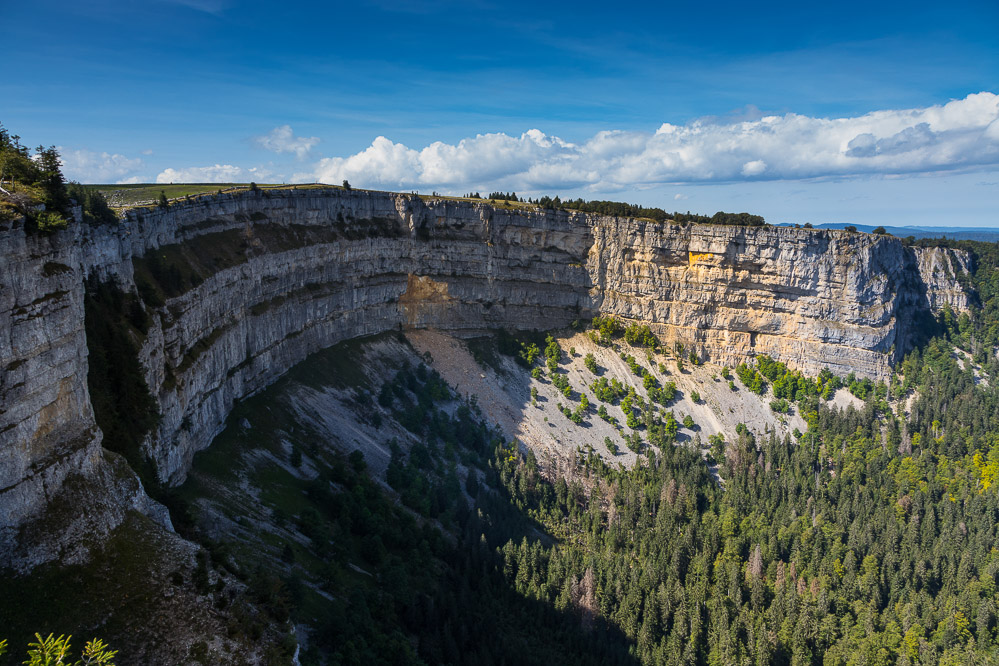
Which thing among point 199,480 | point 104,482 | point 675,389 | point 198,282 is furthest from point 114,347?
point 675,389

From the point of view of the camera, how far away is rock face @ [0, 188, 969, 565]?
5325 cm

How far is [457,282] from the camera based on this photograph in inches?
4067

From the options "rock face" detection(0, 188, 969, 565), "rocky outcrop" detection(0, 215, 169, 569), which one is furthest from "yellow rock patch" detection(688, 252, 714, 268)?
"rocky outcrop" detection(0, 215, 169, 569)

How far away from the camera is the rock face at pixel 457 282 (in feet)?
175

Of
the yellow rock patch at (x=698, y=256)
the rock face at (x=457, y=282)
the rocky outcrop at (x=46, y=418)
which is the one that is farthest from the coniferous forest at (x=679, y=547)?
the yellow rock patch at (x=698, y=256)

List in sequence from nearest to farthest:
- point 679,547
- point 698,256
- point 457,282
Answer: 1. point 679,547
2. point 457,282
3. point 698,256

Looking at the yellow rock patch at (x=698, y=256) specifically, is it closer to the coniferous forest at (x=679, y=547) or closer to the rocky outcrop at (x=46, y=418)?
the coniferous forest at (x=679, y=547)

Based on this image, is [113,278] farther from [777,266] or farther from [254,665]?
[777,266]

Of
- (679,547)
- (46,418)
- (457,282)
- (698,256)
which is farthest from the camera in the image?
(698,256)

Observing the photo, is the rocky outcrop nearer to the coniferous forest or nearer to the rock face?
the rock face

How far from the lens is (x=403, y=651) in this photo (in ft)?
144

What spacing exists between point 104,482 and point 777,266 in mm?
102472

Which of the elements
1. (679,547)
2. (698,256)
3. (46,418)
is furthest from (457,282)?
(46,418)

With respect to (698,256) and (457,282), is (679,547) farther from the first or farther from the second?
(457,282)
